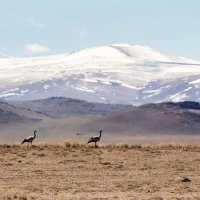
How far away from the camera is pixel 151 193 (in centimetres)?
2106

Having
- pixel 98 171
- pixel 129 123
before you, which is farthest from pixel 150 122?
→ pixel 98 171

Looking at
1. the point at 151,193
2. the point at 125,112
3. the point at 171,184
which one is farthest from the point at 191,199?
the point at 125,112

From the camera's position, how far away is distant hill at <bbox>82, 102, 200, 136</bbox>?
15350cm

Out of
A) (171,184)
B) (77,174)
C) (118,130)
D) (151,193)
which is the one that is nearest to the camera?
(151,193)

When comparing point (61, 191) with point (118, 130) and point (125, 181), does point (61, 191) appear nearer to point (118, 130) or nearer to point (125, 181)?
point (125, 181)

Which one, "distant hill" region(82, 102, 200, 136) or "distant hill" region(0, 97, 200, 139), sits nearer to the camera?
"distant hill" region(0, 97, 200, 139)

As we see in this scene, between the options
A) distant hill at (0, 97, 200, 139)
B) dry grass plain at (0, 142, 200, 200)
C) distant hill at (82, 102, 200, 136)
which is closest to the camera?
dry grass plain at (0, 142, 200, 200)

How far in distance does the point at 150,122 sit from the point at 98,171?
450ft

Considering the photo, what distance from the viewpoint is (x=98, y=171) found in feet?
87.9

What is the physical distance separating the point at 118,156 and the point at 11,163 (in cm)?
569

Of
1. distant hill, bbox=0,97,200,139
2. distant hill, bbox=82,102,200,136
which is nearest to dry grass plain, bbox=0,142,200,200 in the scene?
distant hill, bbox=0,97,200,139

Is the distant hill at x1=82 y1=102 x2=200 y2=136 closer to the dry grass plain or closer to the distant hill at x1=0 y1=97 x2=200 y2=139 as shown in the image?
the distant hill at x1=0 y1=97 x2=200 y2=139

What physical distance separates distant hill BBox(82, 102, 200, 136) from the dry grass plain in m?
112

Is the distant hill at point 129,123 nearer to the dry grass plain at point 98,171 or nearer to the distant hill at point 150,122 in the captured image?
the distant hill at point 150,122
